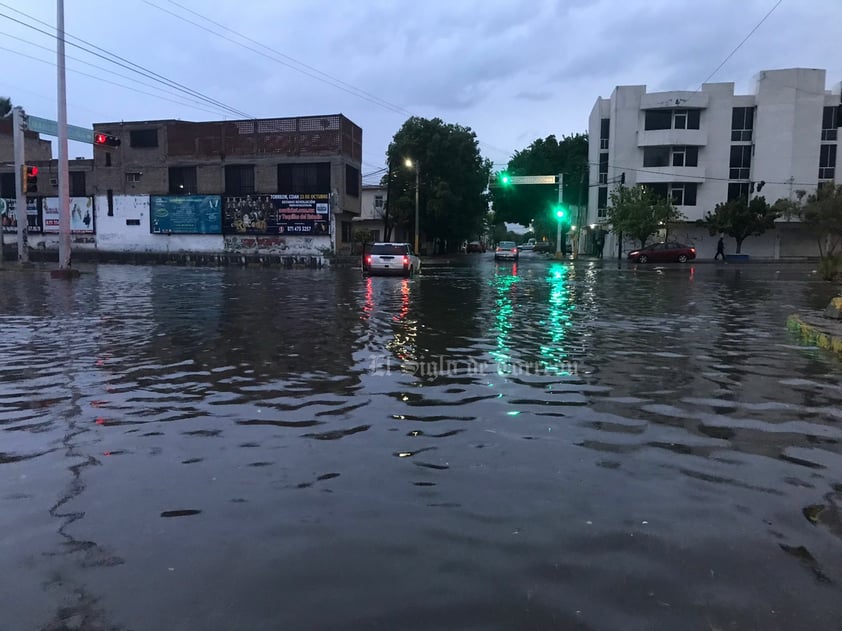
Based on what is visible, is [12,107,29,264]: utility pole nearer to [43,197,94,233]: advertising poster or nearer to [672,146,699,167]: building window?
[43,197,94,233]: advertising poster

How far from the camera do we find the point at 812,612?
277cm

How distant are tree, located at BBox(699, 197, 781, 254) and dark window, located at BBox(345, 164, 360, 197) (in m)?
28.7

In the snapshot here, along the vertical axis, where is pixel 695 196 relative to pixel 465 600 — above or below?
above

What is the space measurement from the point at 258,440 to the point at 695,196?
57640 mm

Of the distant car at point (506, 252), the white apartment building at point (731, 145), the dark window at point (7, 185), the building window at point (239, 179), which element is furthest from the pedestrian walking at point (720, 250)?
the dark window at point (7, 185)

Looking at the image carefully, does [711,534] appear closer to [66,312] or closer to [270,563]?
[270,563]

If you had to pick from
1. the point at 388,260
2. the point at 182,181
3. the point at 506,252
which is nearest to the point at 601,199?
the point at 506,252

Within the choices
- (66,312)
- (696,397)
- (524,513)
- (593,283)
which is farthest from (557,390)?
(593,283)

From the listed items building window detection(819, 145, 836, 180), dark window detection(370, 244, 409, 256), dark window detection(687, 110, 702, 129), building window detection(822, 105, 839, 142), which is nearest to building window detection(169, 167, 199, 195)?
dark window detection(370, 244, 409, 256)

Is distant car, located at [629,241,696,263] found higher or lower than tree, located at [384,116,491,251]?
lower

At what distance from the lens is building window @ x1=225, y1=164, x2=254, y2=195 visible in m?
45.5

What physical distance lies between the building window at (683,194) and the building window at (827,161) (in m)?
10.1

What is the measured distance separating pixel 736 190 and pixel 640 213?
12.5 meters

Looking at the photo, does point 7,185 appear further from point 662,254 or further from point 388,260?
point 662,254
